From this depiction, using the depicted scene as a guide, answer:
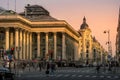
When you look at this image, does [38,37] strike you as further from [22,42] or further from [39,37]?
[22,42]

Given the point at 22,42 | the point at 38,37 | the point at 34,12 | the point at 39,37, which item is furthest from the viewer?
the point at 34,12

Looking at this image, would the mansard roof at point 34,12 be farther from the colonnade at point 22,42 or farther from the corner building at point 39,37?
the colonnade at point 22,42

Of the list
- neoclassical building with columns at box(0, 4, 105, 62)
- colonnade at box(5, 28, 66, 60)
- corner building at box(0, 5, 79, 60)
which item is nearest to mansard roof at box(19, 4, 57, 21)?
neoclassical building with columns at box(0, 4, 105, 62)

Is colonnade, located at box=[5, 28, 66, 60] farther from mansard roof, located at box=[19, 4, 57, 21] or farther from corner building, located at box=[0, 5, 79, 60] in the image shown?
mansard roof, located at box=[19, 4, 57, 21]

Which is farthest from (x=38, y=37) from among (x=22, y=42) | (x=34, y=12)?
(x=34, y=12)

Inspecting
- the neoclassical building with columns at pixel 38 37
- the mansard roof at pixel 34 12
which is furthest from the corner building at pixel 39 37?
the mansard roof at pixel 34 12

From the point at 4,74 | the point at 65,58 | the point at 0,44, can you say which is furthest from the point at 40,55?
the point at 4,74

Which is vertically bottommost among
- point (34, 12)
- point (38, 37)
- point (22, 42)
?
point (22, 42)

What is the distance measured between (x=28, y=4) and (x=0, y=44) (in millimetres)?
42894

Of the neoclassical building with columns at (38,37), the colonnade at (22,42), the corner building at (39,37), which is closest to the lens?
the colonnade at (22,42)

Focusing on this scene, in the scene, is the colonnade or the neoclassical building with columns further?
the neoclassical building with columns

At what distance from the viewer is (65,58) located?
152 m

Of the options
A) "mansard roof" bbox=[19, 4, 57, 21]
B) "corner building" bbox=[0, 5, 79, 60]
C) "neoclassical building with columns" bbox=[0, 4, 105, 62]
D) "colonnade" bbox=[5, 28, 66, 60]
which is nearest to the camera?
"colonnade" bbox=[5, 28, 66, 60]

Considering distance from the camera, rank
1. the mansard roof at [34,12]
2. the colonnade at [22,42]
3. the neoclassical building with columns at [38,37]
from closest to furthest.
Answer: the colonnade at [22,42], the neoclassical building with columns at [38,37], the mansard roof at [34,12]
